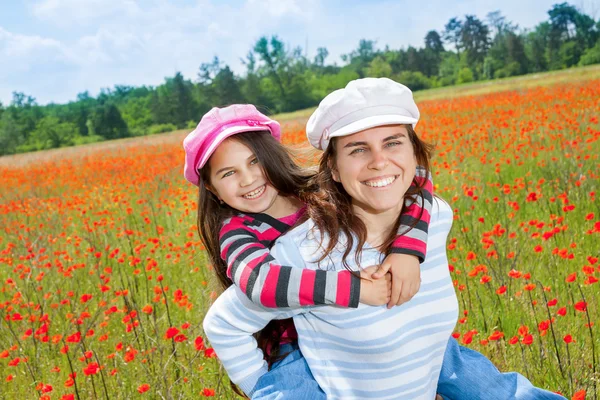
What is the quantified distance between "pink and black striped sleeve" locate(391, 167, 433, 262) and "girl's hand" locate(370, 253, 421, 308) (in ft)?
0.08

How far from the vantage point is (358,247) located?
5.22 ft

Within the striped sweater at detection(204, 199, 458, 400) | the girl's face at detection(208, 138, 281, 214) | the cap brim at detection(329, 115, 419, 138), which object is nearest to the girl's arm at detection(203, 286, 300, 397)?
the striped sweater at detection(204, 199, 458, 400)

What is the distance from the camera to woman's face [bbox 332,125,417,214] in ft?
5.11

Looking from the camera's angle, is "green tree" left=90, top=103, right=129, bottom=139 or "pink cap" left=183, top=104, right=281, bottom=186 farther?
"green tree" left=90, top=103, right=129, bottom=139

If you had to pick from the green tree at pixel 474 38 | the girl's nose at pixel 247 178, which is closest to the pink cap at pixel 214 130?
the girl's nose at pixel 247 178

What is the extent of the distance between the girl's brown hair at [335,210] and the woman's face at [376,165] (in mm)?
61

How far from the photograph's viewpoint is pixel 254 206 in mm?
1841

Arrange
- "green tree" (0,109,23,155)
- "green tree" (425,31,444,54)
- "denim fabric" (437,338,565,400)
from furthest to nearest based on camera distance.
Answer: "green tree" (425,31,444,54), "green tree" (0,109,23,155), "denim fabric" (437,338,565,400)

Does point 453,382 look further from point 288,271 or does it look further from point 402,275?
point 288,271

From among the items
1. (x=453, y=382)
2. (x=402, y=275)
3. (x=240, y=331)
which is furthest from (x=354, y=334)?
(x=453, y=382)

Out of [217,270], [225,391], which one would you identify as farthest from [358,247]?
[225,391]

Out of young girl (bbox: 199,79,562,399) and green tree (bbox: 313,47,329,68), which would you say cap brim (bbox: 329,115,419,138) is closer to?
young girl (bbox: 199,79,562,399)

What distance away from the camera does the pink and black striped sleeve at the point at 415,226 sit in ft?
5.07

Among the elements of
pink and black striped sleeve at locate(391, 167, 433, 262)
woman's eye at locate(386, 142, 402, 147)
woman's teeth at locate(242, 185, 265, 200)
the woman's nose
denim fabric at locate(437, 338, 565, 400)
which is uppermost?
woman's eye at locate(386, 142, 402, 147)
